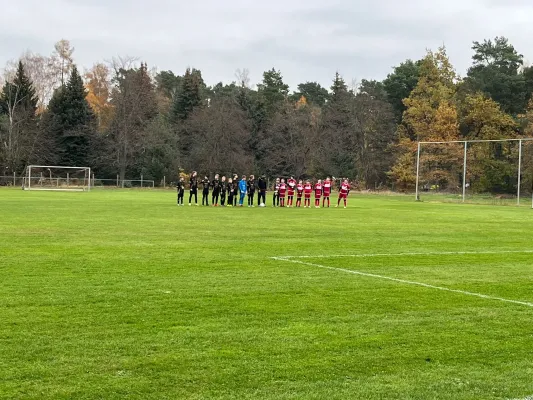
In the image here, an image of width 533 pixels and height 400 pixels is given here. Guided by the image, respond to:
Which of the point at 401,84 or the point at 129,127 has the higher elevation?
the point at 401,84

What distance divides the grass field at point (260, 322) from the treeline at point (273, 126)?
53366 millimetres

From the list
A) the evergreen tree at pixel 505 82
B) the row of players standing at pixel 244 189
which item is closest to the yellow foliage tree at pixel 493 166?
the row of players standing at pixel 244 189

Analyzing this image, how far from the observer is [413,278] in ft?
34.2

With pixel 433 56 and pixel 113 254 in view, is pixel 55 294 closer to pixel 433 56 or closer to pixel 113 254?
pixel 113 254

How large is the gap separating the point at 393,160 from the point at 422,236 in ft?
182

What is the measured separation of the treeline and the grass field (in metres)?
53.4

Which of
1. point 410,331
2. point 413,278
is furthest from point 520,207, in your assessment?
point 410,331

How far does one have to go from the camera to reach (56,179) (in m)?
62.9

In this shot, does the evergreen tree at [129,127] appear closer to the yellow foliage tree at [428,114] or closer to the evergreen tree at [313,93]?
the yellow foliage tree at [428,114]

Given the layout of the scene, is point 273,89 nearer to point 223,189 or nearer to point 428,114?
point 428,114

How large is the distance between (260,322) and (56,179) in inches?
2338

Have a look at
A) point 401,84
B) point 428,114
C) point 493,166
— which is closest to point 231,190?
point 493,166

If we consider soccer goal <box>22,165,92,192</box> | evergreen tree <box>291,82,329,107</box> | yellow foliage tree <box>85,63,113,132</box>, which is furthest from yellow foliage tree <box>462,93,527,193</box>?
evergreen tree <box>291,82,329,107</box>

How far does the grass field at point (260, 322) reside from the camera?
5055 mm
